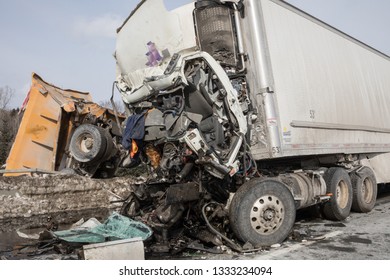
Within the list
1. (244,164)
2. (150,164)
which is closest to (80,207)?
(150,164)

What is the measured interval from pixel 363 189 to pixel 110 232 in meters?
5.37

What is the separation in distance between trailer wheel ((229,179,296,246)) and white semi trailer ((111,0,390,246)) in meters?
0.01

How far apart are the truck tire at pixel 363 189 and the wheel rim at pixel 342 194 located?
0.48 m

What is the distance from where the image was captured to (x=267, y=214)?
4.41 metres

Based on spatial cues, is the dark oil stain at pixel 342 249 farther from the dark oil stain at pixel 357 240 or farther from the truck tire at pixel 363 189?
the truck tire at pixel 363 189

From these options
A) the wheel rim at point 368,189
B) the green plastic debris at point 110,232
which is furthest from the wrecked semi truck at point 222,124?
the wheel rim at point 368,189

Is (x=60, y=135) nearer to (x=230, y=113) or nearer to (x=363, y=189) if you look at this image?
(x=230, y=113)

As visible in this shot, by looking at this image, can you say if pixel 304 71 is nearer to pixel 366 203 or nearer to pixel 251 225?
pixel 251 225

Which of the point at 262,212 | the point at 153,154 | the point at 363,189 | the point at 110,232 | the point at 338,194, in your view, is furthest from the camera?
the point at 363,189

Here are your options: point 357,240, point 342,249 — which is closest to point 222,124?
point 342,249

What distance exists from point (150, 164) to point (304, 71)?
112 inches

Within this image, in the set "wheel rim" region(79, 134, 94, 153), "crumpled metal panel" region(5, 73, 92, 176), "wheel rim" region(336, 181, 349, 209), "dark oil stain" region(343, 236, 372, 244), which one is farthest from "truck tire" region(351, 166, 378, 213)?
"crumpled metal panel" region(5, 73, 92, 176)

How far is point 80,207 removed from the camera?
6.76 m

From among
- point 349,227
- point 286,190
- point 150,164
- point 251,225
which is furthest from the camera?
point 349,227
